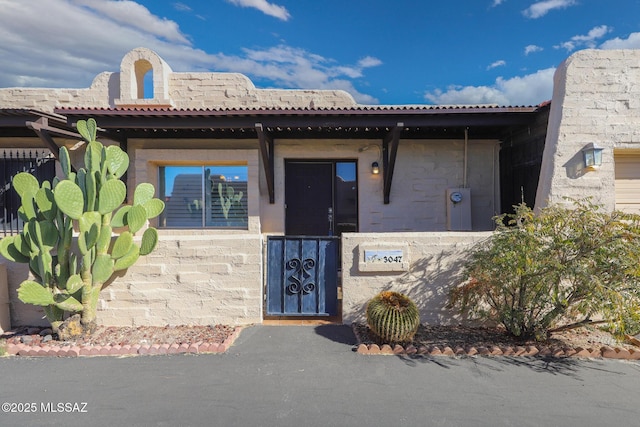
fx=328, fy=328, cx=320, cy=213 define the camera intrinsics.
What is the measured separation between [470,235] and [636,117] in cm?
362

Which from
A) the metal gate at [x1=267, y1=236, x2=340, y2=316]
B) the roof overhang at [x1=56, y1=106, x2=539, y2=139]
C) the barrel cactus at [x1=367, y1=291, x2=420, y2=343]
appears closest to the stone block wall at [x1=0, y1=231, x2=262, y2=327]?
the metal gate at [x1=267, y1=236, x2=340, y2=316]

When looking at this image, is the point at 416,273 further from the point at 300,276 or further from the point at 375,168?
the point at 375,168

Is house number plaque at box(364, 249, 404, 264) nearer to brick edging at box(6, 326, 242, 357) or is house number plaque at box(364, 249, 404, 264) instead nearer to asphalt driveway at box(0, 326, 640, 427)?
asphalt driveway at box(0, 326, 640, 427)

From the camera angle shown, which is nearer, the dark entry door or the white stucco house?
the white stucco house

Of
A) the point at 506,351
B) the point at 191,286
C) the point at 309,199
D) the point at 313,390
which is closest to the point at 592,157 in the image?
the point at 506,351

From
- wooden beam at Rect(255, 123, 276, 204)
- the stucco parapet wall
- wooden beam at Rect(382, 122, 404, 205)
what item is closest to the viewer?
wooden beam at Rect(255, 123, 276, 204)

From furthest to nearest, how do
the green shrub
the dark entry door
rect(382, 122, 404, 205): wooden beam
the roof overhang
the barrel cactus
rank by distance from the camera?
1. the dark entry door
2. rect(382, 122, 404, 205): wooden beam
3. the roof overhang
4. the barrel cactus
5. the green shrub

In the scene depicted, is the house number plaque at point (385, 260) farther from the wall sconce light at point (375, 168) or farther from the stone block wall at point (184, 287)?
the wall sconce light at point (375, 168)

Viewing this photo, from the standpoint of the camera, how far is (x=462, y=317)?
196 inches

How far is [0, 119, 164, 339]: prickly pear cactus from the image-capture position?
4383mm

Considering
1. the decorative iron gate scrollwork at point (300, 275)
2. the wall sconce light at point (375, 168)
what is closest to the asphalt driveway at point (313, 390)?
the decorative iron gate scrollwork at point (300, 275)

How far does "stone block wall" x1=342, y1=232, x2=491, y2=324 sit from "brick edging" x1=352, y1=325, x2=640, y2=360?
2.92 feet

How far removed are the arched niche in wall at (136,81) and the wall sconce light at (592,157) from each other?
8555 millimetres

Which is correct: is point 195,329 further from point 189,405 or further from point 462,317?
point 462,317
